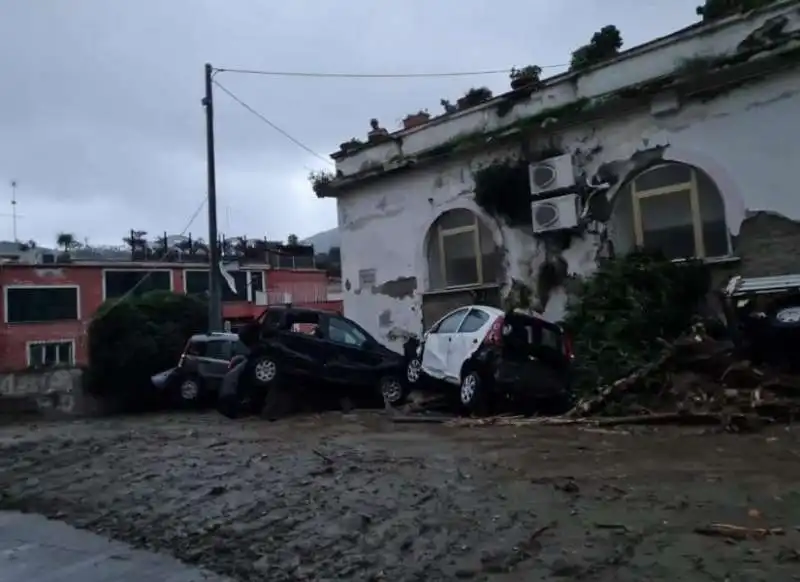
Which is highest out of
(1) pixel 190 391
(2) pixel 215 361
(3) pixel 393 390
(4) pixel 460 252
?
(4) pixel 460 252

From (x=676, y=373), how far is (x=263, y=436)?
5457 mm

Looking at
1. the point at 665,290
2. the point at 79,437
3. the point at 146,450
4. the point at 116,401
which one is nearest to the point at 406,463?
the point at 146,450

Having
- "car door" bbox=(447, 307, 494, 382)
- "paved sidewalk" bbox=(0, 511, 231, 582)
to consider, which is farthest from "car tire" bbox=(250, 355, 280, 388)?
"paved sidewalk" bbox=(0, 511, 231, 582)

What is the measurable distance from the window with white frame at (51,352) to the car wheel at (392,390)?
2943 centimetres

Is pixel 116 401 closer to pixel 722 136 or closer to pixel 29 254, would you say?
pixel 722 136

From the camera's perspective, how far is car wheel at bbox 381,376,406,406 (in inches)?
590

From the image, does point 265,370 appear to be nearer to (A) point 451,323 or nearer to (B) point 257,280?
(A) point 451,323

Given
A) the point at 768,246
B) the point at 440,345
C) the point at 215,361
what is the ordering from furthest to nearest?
the point at 215,361 → the point at 440,345 → the point at 768,246

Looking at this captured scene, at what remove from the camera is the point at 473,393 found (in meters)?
12.3

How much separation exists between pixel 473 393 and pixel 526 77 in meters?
7.09

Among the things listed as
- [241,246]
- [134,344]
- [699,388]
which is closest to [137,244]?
[241,246]

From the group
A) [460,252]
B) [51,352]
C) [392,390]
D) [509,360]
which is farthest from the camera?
[51,352]

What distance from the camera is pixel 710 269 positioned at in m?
13.2

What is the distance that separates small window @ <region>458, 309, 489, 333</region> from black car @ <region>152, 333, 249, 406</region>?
28.6ft
